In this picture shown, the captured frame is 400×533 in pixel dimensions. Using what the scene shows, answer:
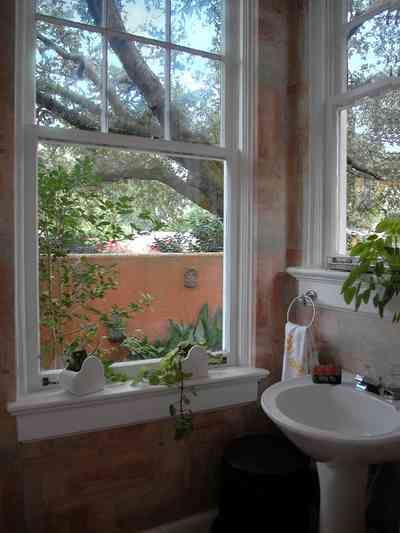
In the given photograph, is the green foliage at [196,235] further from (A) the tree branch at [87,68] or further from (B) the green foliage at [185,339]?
(A) the tree branch at [87,68]

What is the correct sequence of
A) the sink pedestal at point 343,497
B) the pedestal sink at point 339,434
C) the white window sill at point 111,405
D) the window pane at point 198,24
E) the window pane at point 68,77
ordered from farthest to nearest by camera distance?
the window pane at point 198,24, the window pane at point 68,77, the white window sill at point 111,405, the sink pedestal at point 343,497, the pedestal sink at point 339,434

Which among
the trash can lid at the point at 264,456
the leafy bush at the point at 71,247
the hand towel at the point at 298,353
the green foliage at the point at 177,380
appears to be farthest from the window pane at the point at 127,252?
the trash can lid at the point at 264,456

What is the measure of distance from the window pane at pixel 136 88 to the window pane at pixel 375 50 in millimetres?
799

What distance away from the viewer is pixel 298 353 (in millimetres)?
1672

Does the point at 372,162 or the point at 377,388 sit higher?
the point at 372,162

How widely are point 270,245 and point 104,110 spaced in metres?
0.91

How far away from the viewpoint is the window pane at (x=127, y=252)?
1.54m

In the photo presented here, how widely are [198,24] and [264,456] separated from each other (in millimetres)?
1811

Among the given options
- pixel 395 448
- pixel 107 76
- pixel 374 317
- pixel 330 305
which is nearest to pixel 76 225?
pixel 107 76

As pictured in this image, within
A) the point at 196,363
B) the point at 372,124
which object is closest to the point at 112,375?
the point at 196,363

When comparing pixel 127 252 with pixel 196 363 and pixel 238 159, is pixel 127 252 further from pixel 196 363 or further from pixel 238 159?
pixel 238 159

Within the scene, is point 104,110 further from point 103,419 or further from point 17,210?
point 103,419

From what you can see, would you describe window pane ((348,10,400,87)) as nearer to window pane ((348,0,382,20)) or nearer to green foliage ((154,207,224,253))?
window pane ((348,0,382,20))

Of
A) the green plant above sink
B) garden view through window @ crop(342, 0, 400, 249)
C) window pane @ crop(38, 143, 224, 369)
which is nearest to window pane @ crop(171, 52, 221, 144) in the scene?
window pane @ crop(38, 143, 224, 369)
